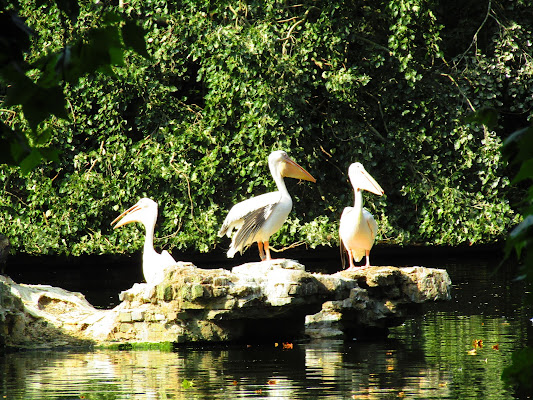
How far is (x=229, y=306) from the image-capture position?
7.06 metres

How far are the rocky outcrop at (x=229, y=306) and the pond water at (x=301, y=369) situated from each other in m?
0.22

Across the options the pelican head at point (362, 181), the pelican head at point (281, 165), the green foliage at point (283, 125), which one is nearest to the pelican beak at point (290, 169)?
the pelican head at point (281, 165)

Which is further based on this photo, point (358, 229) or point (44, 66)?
point (358, 229)

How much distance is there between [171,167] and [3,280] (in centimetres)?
644

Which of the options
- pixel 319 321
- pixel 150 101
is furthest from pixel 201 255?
pixel 319 321

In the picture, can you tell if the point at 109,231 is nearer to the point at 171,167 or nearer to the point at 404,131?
the point at 171,167

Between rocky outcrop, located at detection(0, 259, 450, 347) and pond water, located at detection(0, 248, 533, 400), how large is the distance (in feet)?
0.71

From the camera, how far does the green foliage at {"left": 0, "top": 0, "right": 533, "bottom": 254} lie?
42.8 ft

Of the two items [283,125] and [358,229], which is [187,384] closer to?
[358,229]

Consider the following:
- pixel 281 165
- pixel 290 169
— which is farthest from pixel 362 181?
pixel 281 165

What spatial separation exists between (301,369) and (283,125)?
7312 mm

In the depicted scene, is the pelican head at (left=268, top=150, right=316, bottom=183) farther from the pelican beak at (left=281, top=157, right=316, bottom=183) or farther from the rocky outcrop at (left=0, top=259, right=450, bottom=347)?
the rocky outcrop at (left=0, top=259, right=450, bottom=347)

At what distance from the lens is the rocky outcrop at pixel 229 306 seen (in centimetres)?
711

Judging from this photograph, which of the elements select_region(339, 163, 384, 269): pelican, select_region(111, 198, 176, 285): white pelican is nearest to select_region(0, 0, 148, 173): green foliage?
select_region(111, 198, 176, 285): white pelican
